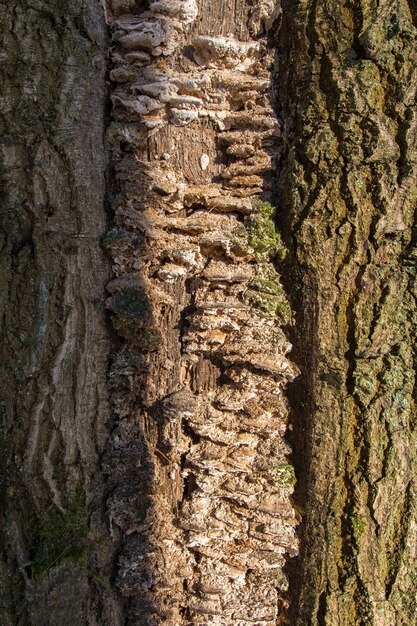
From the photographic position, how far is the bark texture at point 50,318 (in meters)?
1.57

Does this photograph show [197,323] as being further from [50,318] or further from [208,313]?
[50,318]

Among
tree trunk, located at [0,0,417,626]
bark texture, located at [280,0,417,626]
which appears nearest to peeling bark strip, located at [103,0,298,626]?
tree trunk, located at [0,0,417,626]

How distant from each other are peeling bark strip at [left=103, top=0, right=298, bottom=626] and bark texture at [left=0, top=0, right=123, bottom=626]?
0.09 m

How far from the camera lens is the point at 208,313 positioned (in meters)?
1.65

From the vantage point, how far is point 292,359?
1.65 meters

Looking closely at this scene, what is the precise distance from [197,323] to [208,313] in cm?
5

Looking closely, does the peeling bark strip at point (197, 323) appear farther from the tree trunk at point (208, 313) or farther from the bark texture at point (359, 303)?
the bark texture at point (359, 303)

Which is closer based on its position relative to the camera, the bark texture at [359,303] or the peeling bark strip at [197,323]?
the bark texture at [359,303]

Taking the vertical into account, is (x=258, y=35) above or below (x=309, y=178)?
above

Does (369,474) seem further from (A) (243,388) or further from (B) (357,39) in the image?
(B) (357,39)

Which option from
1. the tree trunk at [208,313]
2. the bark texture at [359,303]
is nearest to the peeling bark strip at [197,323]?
the tree trunk at [208,313]

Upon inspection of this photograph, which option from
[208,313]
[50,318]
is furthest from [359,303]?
[50,318]

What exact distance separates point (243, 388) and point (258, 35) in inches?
47.7

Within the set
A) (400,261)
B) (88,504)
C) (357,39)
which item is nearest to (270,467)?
(88,504)
